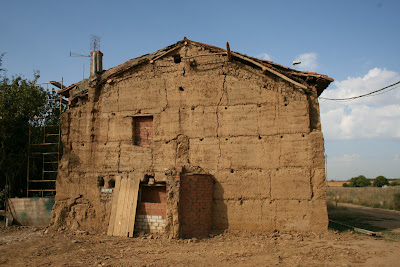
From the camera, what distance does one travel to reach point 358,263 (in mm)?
6203

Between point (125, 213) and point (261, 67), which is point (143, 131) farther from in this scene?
point (261, 67)

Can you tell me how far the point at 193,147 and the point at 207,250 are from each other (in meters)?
3.39

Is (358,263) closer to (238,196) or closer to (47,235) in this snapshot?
(238,196)

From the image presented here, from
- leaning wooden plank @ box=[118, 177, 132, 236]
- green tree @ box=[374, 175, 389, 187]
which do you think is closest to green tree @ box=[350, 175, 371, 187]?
green tree @ box=[374, 175, 389, 187]

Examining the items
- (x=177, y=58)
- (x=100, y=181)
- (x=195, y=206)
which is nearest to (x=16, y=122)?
(x=100, y=181)

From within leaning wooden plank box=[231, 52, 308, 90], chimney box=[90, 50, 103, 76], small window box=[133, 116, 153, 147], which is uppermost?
chimney box=[90, 50, 103, 76]

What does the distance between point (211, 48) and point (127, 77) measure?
322 cm

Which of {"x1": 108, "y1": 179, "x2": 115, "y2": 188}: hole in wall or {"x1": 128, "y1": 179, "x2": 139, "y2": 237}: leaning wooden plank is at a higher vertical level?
{"x1": 108, "y1": 179, "x2": 115, "y2": 188}: hole in wall

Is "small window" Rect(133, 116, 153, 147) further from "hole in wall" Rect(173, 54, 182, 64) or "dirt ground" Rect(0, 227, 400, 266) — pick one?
"dirt ground" Rect(0, 227, 400, 266)

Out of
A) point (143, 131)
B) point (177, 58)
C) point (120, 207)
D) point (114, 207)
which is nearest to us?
point (120, 207)

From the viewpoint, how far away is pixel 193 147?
9.64m

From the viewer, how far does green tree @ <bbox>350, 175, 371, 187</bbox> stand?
4891cm

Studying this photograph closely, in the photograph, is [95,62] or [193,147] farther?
[95,62]

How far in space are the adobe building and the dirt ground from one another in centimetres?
52
